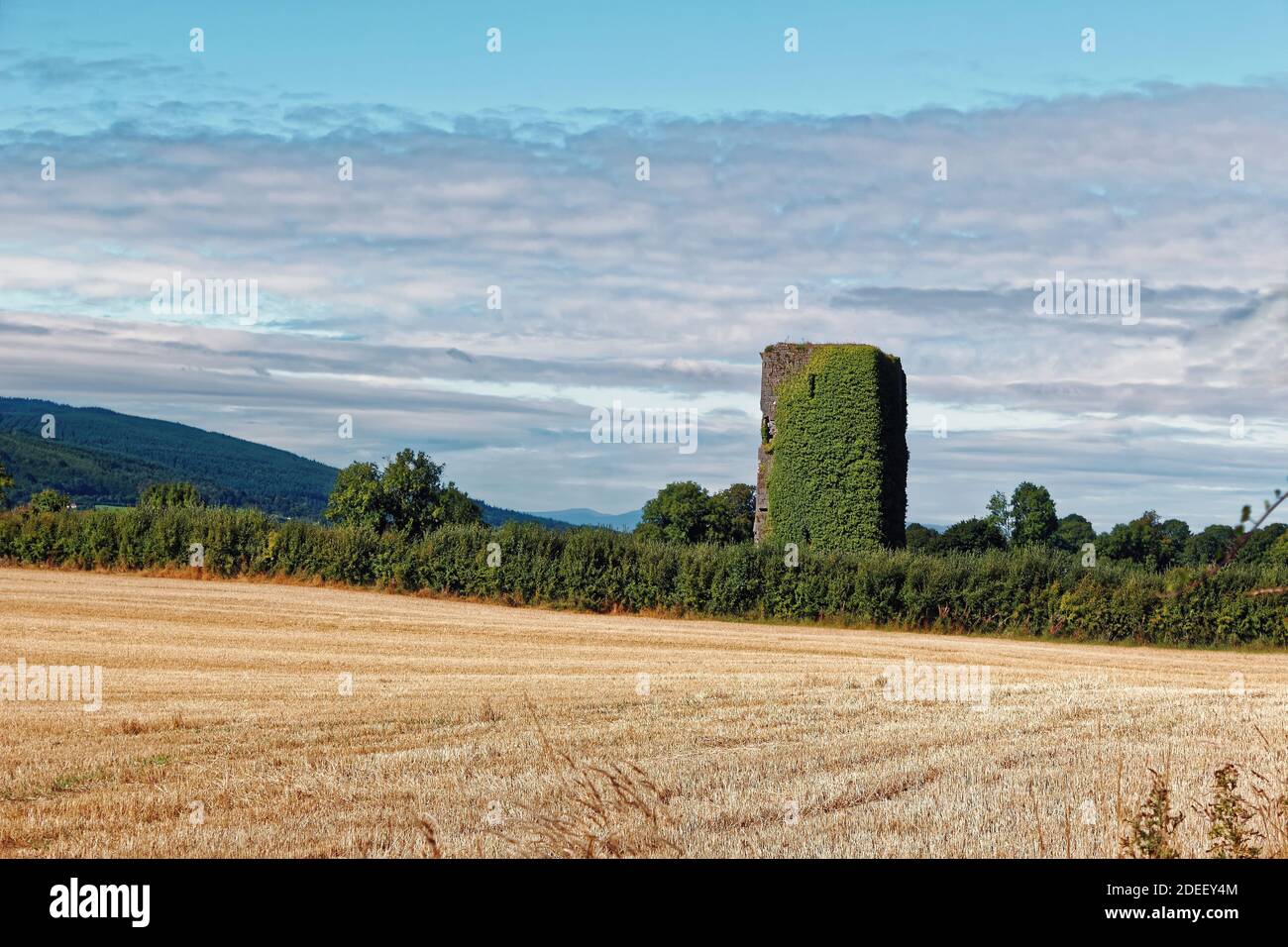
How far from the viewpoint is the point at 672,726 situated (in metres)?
14.0

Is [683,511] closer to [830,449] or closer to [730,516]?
[730,516]

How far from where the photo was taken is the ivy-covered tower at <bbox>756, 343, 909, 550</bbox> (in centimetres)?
5247

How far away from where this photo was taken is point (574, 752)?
11719 mm

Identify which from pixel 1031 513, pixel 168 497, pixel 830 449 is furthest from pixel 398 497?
pixel 1031 513

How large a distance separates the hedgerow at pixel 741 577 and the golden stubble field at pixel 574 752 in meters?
10.3

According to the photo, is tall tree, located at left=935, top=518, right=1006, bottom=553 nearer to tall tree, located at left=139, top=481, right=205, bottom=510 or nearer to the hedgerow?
the hedgerow

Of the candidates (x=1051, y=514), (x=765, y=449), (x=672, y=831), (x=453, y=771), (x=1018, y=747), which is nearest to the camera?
(x=672, y=831)

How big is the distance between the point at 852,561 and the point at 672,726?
2684 centimetres

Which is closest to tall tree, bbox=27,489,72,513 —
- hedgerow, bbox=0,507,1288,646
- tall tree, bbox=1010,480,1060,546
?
hedgerow, bbox=0,507,1288,646

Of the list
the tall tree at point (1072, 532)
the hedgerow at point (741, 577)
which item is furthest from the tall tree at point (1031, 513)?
the hedgerow at point (741, 577)
